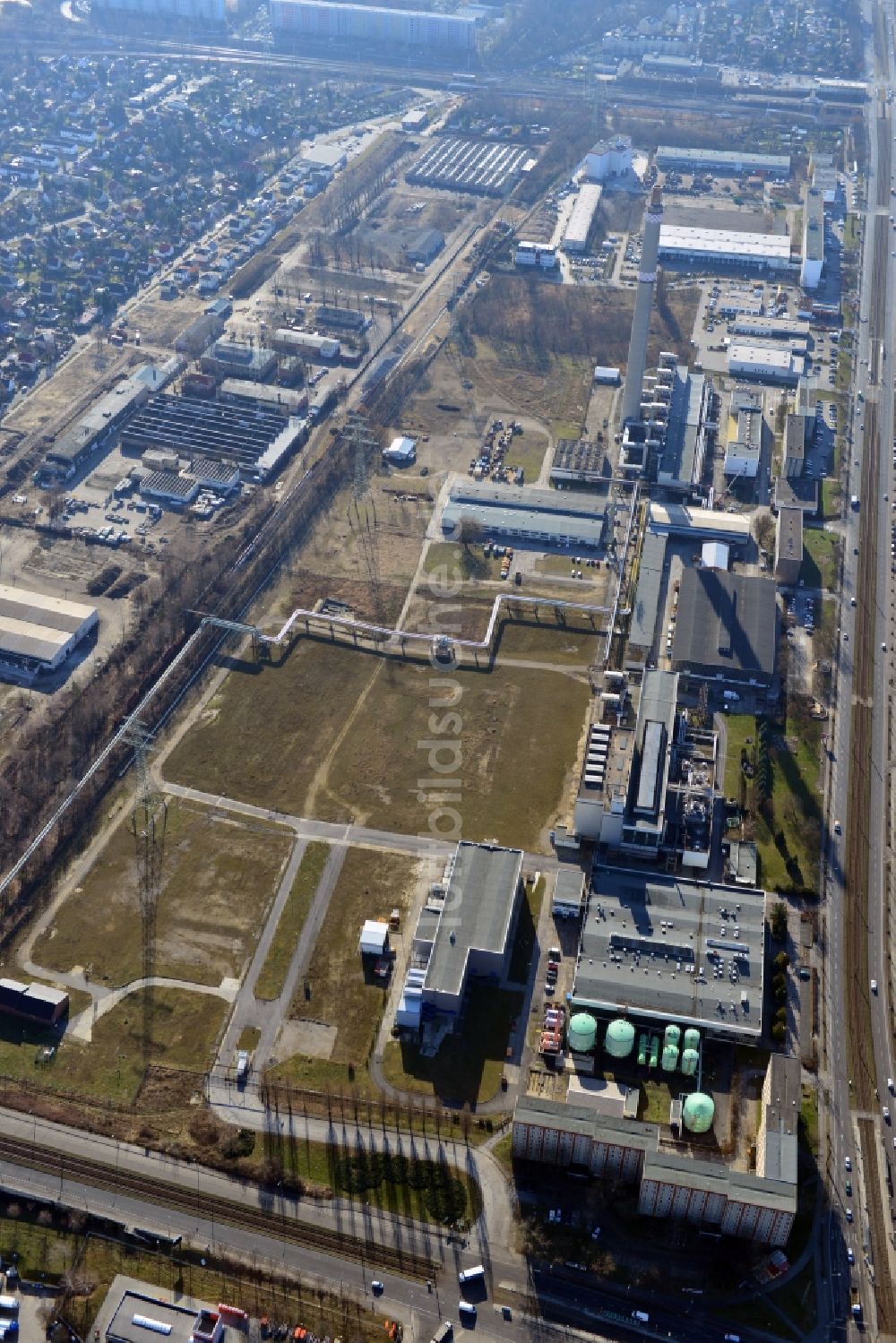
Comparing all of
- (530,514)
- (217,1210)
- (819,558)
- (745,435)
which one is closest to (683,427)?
(745,435)

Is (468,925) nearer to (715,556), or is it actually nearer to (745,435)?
(715,556)

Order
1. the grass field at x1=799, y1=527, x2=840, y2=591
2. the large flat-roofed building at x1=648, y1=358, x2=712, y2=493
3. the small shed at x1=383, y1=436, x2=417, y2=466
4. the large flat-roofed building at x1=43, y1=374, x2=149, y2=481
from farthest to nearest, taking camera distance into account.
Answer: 1. the small shed at x1=383, y1=436, x2=417, y2=466
2. the large flat-roofed building at x1=43, y1=374, x2=149, y2=481
3. the large flat-roofed building at x1=648, y1=358, x2=712, y2=493
4. the grass field at x1=799, y1=527, x2=840, y2=591

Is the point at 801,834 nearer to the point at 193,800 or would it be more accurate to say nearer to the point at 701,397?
the point at 193,800

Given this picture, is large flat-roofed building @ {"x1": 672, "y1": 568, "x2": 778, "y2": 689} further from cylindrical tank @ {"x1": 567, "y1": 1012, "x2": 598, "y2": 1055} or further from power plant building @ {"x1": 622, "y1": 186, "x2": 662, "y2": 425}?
cylindrical tank @ {"x1": 567, "y1": 1012, "x2": 598, "y2": 1055}

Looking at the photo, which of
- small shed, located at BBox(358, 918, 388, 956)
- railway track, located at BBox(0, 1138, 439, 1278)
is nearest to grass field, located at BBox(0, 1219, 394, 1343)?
railway track, located at BBox(0, 1138, 439, 1278)

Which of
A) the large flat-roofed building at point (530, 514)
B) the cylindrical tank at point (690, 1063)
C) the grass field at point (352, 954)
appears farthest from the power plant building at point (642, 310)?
the cylindrical tank at point (690, 1063)

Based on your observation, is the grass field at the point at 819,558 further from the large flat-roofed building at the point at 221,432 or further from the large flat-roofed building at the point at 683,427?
the large flat-roofed building at the point at 221,432

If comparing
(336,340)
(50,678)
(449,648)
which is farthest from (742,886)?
(336,340)
